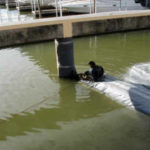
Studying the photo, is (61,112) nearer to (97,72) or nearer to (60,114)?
(60,114)

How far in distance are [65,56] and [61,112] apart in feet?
8.77

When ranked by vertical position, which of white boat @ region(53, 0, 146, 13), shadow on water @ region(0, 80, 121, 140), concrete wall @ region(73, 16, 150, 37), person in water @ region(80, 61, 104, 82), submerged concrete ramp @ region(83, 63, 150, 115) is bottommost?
shadow on water @ region(0, 80, 121, 140)

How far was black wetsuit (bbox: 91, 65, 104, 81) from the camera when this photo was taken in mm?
8375

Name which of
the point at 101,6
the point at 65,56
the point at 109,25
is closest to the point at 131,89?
the point at 65,56

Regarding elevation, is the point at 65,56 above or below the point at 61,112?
above

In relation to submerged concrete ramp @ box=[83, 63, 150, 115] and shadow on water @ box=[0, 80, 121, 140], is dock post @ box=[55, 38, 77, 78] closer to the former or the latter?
submerged concrete ramp @ box=[83, 63, 150, 115]

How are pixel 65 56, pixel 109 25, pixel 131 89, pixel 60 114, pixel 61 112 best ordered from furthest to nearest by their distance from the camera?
Answer: pixel 109 25, pixel 65 56, pixel 131 89, pixel 61 112, pixel 60 114

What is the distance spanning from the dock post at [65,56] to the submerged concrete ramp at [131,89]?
1090 mm

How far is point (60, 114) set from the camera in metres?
7.04

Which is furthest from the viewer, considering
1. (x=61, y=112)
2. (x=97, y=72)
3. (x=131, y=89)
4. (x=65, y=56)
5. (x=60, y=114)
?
(x=65, y=56)

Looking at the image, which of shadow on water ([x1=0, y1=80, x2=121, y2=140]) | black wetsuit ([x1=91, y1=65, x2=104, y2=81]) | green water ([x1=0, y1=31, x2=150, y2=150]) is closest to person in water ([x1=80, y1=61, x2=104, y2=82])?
black wetsuit ([x1=91, y1=65, x2=104, y2=81])

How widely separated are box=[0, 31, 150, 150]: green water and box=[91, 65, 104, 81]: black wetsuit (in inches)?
21.3

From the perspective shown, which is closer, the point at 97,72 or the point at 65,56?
the point at 97,72

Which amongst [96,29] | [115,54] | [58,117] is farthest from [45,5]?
[58,117]
